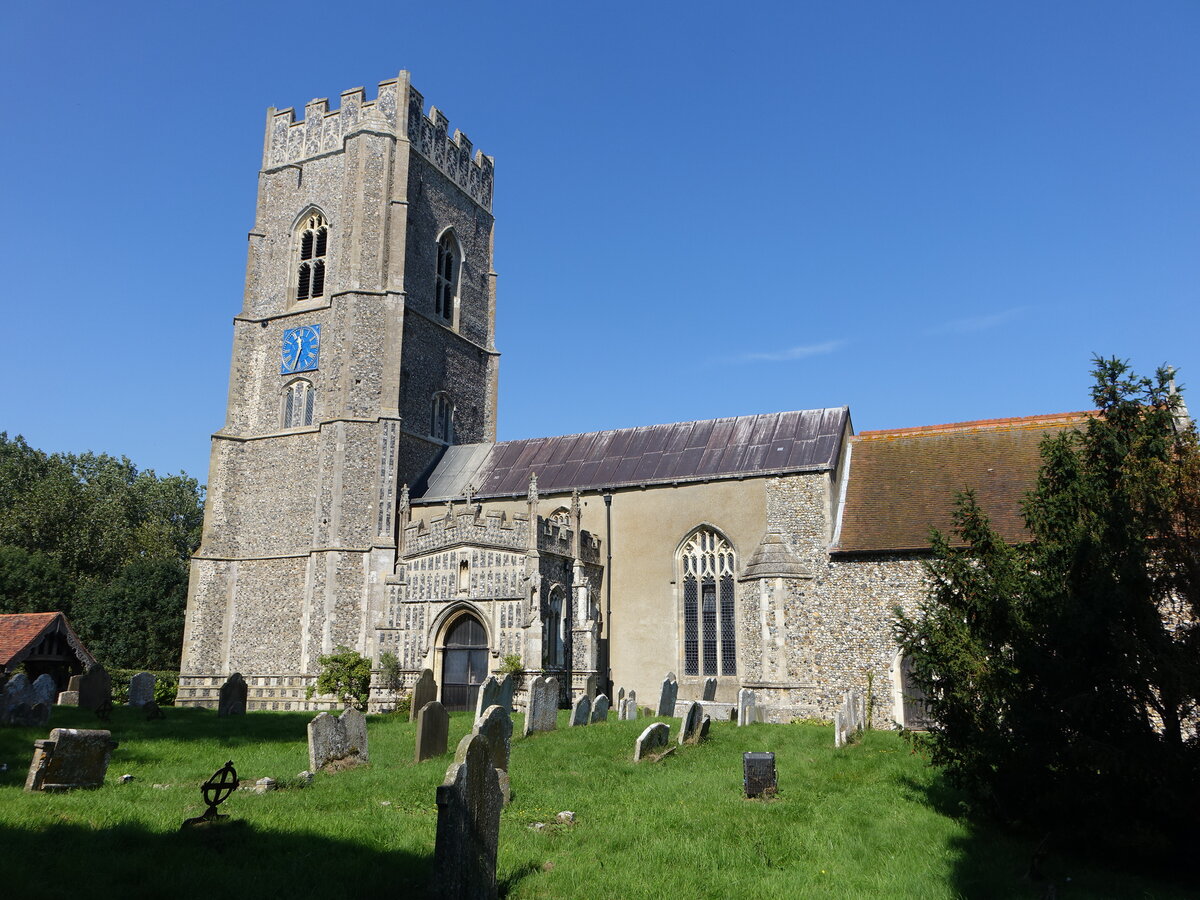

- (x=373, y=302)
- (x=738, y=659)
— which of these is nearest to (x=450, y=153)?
(x=373, y=302)

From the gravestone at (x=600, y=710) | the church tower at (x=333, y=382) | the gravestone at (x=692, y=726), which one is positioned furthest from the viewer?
the church tower at (x=333, y=382)

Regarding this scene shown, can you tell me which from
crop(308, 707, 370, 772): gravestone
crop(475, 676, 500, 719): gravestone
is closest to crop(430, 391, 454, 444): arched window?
crop(475, 676, 500, 719): gravestone

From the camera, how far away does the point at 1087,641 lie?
28.4ft

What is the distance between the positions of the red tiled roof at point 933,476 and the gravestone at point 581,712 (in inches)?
274

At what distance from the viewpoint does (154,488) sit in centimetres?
4662

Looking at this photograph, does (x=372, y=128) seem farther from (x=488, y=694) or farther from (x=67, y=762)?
(x=67, y=762)

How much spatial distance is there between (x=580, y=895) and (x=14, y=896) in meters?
3.66

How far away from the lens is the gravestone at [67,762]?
8.99 metres

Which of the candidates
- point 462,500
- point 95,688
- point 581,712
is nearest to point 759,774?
point 581,712

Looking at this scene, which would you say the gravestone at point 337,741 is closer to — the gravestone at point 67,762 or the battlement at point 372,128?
the gravestone at point 67,762

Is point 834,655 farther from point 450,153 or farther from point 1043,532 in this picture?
point 450,153

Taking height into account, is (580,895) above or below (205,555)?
below

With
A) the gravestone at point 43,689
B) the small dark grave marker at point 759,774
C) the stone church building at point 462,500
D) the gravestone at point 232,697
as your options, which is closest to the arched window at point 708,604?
the stone church building at point 462,500

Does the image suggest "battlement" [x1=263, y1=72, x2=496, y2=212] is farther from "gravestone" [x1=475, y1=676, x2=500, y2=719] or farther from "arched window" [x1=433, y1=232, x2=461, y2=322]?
"gravestone" [x1=475, y1=676, x2=500, y2=719]
